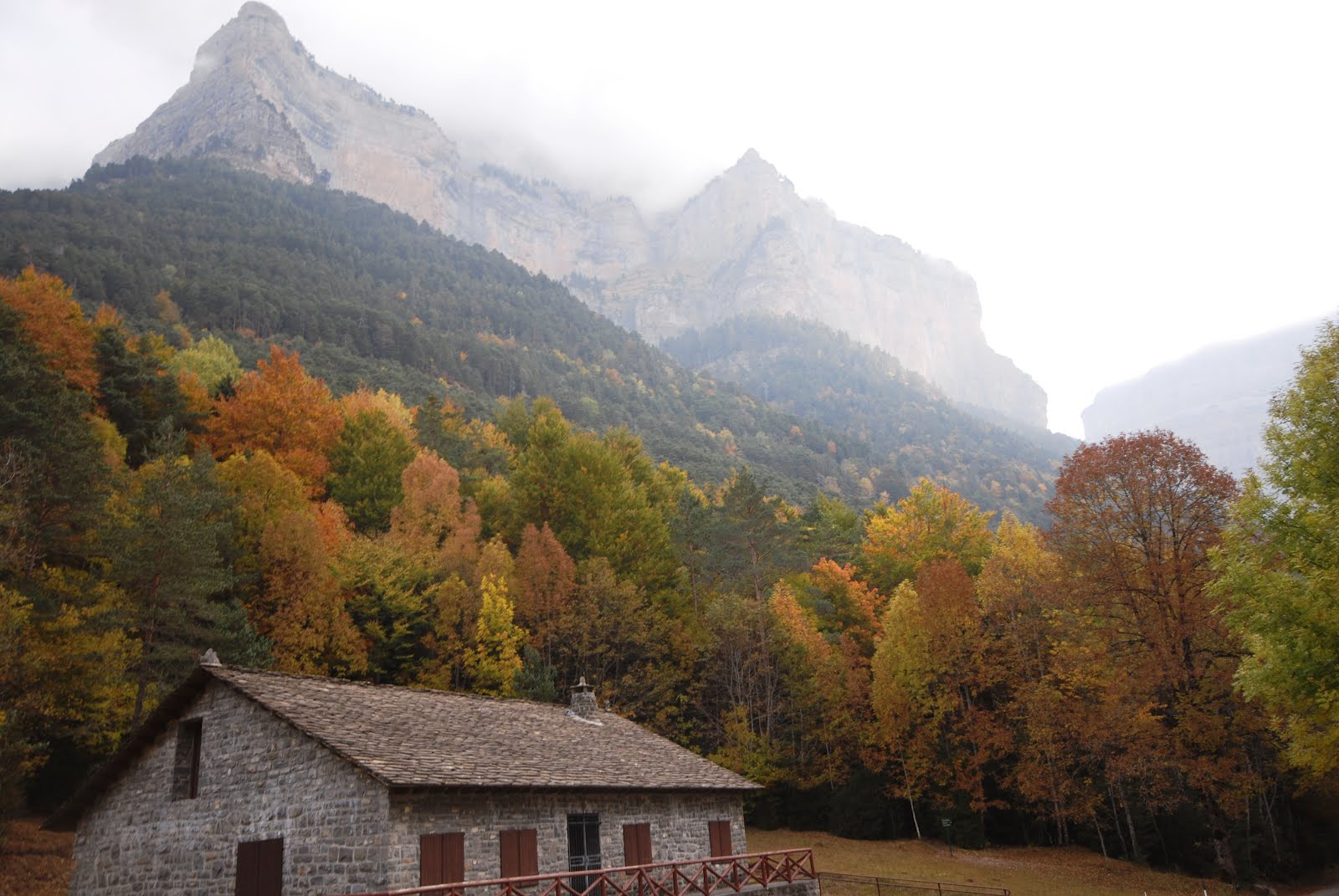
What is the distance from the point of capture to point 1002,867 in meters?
31.1

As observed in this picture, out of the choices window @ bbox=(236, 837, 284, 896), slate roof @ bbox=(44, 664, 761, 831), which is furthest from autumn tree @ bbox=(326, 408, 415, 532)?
window @ bbox=(236, 837, 284, 896)

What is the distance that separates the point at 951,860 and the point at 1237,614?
18.3 meters

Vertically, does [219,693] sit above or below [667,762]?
above

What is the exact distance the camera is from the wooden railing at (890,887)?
85.3 feet

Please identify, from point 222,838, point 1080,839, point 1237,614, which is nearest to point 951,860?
point 1080,839

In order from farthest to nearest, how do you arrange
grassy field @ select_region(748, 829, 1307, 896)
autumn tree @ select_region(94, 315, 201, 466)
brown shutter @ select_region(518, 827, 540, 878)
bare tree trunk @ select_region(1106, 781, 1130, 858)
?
autumn tree @ select_region(94, 315, 201, 466) → bare tree trunk @ select_region(1106, 781, 1130, 858) → grassy field @ select_region(748, 829, 1307, 896) → brown shutter @ select_region(518, 827, 540, 878)

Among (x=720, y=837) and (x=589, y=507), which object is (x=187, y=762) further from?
(x=589, y=507)

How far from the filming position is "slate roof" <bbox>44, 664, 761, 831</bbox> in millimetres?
16766

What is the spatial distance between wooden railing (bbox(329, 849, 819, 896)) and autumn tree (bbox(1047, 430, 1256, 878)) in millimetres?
12588

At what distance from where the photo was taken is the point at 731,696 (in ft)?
135

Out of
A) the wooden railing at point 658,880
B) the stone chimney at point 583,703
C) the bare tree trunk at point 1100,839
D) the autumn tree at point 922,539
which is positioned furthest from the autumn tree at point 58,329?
the bare tree trunk at point 1100,839

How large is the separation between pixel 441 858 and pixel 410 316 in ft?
360

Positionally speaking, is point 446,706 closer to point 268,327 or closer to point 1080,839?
point 1080,839

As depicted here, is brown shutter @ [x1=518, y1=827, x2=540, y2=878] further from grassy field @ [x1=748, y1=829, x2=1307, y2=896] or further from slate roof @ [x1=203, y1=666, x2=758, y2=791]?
grassy field @ [x1=748, y1=829, x2=1307, y2=896]
